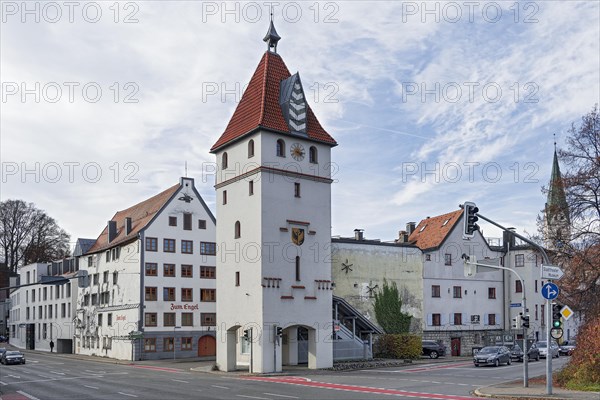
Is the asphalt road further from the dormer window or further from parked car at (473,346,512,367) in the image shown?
the dormer window

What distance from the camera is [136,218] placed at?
68875mm

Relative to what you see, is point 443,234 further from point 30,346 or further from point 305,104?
point 30,346

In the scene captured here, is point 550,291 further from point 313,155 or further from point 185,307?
point 185,307

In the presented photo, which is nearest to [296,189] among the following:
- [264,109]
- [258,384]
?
[264,109]

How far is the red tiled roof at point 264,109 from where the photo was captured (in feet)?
150

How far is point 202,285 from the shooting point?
66562 mm

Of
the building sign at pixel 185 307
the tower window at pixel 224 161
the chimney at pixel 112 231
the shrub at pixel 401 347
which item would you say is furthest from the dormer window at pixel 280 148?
the chimney at pixel 112 231

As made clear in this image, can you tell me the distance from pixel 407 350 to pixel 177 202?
26.6 m

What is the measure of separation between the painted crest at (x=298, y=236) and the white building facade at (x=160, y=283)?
22045 millimetres

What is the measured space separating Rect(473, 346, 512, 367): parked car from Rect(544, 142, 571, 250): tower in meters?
12.7

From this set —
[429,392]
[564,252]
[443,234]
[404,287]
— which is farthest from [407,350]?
[429,392]

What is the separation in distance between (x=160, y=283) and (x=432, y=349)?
26018 millimetres

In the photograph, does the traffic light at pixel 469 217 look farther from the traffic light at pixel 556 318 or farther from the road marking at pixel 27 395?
the road marking at pixel 27 395

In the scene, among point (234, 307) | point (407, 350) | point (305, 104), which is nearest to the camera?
point (234, 307)
